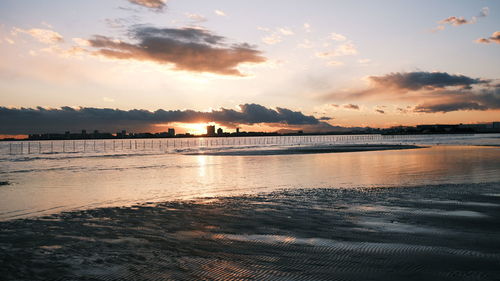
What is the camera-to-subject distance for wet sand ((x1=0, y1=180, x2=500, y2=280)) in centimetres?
819

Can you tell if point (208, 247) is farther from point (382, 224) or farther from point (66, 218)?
point (66, 218)

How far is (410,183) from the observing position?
77.0 ft

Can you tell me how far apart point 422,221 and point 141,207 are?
1191 centimetres

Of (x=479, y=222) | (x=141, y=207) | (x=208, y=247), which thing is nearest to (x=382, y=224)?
(x=479, y=222)

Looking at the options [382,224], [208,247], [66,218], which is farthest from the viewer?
[66,218]

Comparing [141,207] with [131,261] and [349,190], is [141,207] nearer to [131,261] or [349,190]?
[131,261]

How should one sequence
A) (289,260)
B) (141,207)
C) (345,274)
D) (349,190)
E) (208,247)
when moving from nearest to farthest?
1. (345,274)
2. (289,260)
3. (208,247)
4. (141,207)
5. (349,190)

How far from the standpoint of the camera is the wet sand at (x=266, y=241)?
26.9 feet

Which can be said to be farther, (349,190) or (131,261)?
(349,190)

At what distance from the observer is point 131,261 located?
9102mm

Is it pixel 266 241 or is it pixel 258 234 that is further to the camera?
pixel 258 234

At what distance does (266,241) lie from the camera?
10625 mm

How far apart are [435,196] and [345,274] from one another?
12.5 m

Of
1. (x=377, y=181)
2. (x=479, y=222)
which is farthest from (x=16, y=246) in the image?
(x=377, y=181)
